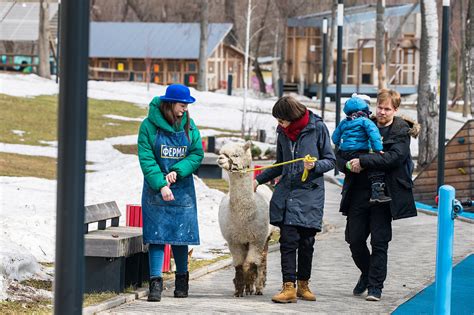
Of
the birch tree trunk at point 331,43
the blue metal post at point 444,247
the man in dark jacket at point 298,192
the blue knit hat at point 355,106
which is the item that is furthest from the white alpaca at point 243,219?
the birch tree trunk at point 331,43

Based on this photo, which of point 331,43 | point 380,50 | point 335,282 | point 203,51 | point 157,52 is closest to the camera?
point 335,282

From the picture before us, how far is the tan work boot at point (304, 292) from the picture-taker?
404 inches

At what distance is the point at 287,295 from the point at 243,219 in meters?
0.73

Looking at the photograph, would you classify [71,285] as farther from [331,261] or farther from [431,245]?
[431,245]

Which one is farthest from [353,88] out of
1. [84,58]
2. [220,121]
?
[84,58]

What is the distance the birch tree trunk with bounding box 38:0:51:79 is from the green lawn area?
11723 millimetres

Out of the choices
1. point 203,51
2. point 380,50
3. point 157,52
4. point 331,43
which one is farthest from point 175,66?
point 380,50

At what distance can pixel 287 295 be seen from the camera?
1002 centimetres

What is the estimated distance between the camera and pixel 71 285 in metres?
5.61

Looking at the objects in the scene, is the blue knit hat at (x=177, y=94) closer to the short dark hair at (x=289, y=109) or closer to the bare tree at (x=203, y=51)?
the short dark hair at (x=289, y=109)

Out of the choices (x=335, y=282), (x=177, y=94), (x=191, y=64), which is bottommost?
(x=335, y=282)

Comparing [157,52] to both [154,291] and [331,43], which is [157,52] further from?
[154,291]

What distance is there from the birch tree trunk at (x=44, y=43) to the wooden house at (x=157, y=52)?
34.1ft

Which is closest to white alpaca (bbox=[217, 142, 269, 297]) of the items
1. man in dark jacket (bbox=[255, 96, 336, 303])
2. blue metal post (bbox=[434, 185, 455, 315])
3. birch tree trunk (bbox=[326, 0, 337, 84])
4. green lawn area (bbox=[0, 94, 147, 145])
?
man in dark jacket (bbox=[255, 96, 336, 303])
